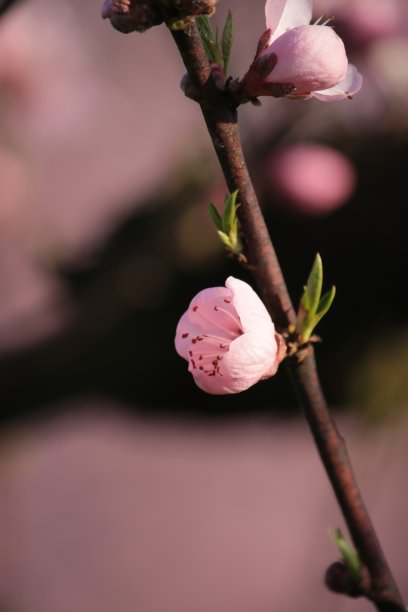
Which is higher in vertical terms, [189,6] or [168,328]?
[189,6]

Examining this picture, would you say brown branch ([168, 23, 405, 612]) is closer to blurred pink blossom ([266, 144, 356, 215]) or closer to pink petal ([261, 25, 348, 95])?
pink petal ([261, 25, 348, 95])

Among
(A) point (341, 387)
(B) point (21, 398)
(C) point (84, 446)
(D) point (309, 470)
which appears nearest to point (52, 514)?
(C) point (84, 446)

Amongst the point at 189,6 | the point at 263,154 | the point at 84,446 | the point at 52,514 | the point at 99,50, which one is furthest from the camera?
the point at 84,446

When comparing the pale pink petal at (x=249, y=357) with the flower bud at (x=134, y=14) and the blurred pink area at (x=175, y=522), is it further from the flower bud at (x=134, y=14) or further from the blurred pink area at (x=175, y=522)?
the blurred pink area at (x=175, y=522)

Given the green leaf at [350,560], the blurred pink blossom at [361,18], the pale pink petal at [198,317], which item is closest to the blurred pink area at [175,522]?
the blurred pink blossom at [361,18]

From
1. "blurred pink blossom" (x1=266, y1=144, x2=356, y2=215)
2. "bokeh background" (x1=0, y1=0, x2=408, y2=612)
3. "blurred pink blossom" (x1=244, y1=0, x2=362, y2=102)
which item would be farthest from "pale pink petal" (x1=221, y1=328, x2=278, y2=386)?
"blurred pink blossom" (x1=266, y1=144, x2=356, y2=215)

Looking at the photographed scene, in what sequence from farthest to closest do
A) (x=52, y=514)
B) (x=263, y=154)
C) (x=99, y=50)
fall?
1. (x=52, y=514)
2. (x=99, y=50)
3. (x=263, y=154)

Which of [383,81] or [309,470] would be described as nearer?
[383,81]

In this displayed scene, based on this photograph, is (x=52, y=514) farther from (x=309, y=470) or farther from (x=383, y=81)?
(x=383, y=81)
